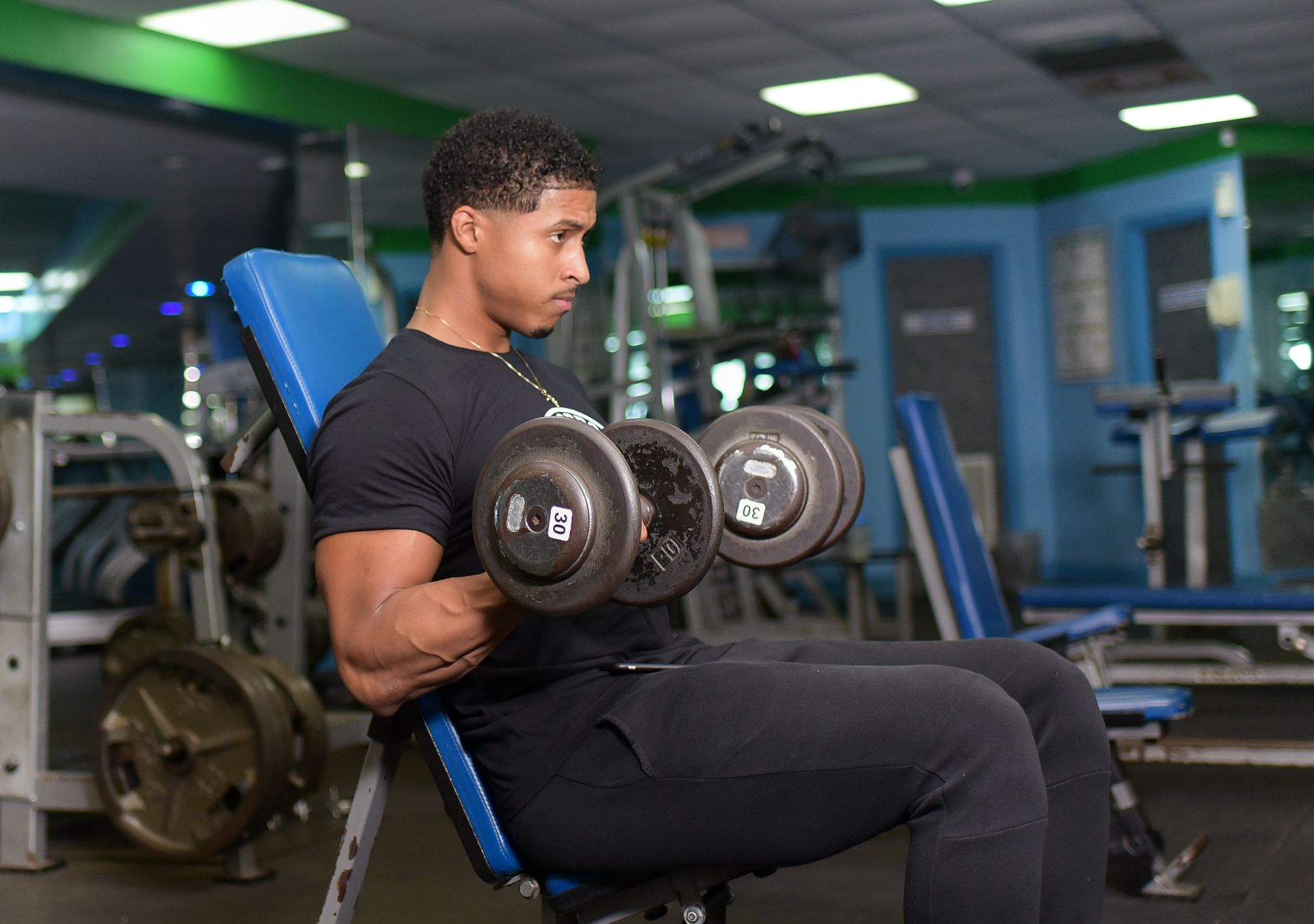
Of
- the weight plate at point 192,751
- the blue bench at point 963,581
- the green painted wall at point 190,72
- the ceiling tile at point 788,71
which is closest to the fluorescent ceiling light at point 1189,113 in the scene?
the ceiling tile at point 788,71

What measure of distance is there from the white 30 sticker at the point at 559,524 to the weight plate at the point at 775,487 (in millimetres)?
446

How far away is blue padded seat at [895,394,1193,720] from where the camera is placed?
7.50 ft

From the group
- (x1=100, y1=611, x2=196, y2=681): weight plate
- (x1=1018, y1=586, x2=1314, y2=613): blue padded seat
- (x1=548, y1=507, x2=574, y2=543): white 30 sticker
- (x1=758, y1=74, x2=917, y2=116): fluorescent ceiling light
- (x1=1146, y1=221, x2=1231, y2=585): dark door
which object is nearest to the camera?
(x1=548, y1=507, x2=574, y2=543): white 30 sticker

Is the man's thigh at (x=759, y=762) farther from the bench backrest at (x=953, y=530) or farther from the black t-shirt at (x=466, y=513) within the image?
the bench backrest at (x=953, y=530)

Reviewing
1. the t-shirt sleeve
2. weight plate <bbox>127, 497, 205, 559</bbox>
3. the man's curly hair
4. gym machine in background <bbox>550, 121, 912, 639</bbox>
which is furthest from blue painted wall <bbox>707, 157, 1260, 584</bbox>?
the t-shirt sleeve

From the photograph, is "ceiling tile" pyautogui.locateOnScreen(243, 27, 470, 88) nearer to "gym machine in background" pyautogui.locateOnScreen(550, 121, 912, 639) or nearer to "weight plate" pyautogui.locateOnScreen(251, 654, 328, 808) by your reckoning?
"gym machine in background" pyautogui.locateOnScreen(550, 121, 912, 639)

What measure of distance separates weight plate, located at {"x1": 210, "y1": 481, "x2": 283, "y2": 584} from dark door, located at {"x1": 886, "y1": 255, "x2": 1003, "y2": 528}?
535 centimetres

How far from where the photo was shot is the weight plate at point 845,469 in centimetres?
141

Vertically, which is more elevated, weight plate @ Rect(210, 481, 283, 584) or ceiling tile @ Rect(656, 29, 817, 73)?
ceiling tile @ Rect(656, 29, 817, 73)

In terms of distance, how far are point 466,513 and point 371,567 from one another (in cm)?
13

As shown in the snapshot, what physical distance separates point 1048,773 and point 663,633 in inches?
15.6

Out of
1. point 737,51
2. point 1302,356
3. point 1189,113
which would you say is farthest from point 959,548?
point 1302,356

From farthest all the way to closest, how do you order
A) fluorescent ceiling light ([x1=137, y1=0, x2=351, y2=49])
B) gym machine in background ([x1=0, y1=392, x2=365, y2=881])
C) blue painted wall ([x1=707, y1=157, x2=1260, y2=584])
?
blue painted wall ([x1=707, y1=157, x2=1260, y2=584])
fluorescent ceiling light ([x1=137, y1=0, x2=351, y2=49])
gym machine in background ([x1=0, y1=392, x2=365, y2=881])

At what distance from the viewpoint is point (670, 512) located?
3.49ft
